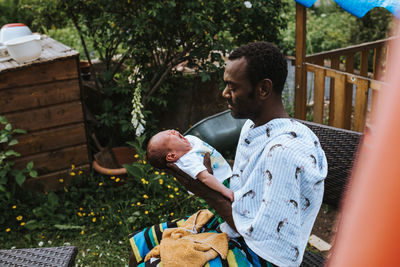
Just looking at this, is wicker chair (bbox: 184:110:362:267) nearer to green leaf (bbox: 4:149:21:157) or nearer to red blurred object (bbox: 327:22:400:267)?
red blurred object (bbox: 327:22:400:267)

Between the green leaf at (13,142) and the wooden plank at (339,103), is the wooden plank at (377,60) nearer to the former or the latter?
the wooden plank at (339,103)

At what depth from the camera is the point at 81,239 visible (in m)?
3.37

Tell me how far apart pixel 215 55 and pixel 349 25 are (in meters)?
5.27

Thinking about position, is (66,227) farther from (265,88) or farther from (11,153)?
(265,88)

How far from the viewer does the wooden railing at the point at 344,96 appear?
3314mm

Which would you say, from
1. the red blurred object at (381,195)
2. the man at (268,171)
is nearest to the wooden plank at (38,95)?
the man at (268,171)

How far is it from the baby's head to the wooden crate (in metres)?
1.91

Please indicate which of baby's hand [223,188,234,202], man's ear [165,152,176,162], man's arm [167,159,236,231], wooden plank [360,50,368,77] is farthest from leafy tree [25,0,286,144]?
baby's hand [223,188,234,202]

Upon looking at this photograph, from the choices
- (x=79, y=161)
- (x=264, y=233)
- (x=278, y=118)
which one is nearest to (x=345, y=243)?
(x=264, y=233)

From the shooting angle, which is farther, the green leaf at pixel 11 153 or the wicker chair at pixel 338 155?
the green leaf at pixel 11 153

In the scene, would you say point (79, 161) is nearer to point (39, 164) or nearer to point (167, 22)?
point (39, 164)

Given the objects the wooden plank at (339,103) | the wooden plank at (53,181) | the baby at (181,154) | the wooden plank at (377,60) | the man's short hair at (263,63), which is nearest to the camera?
the man's short hair at (263,63)

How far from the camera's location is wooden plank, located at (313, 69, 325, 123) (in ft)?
12.3

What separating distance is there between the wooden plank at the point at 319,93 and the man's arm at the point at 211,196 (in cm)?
228
